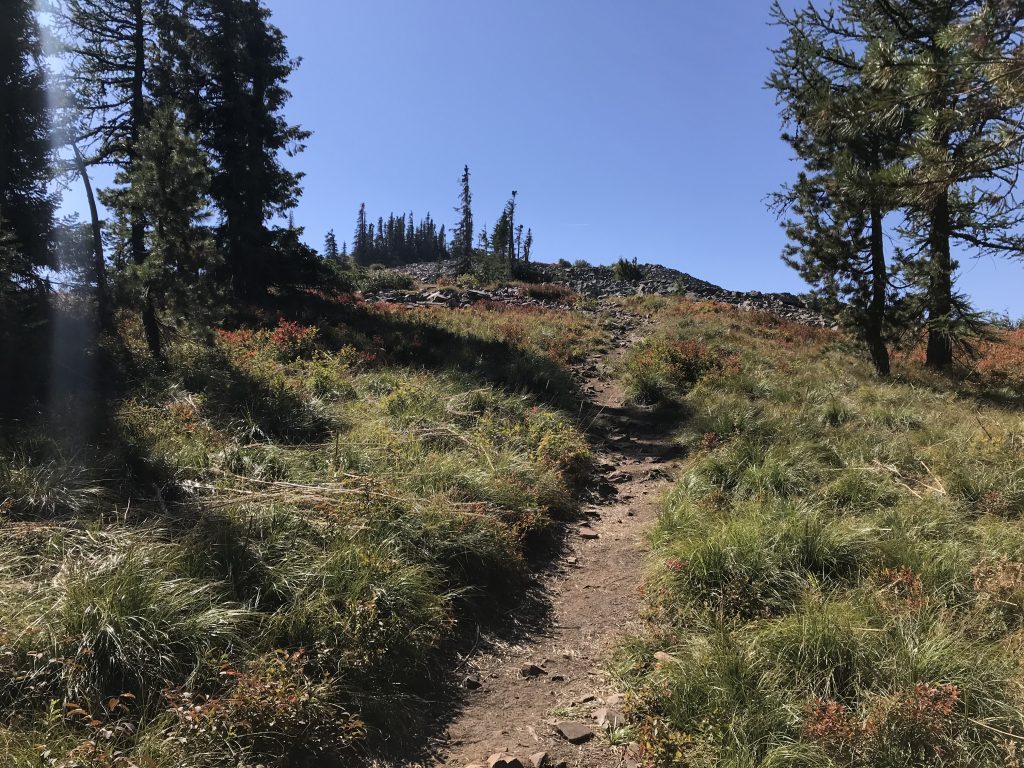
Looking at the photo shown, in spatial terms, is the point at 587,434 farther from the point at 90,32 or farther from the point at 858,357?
the point at 90,32

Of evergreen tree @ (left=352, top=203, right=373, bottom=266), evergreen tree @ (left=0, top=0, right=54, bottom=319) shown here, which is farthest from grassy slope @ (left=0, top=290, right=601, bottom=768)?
evergreen tree @ (left=352, top=203, right=373, bottom=266)

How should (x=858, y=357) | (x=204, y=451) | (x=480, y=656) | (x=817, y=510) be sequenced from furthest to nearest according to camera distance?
(x=858, y=357) < (x=204, y=451) < (x=817, y=510) < (x=480, y=656)

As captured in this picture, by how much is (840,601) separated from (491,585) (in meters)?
2.77

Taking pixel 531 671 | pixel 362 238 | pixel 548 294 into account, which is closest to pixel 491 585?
pixel 531 671

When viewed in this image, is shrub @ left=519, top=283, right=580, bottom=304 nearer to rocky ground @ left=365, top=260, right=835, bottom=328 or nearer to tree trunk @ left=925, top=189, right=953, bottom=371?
rocky ground @ left=365, top=260, right=835, bottom=328

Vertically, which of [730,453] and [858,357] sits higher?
[858,357]

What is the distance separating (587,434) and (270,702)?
7.41 m

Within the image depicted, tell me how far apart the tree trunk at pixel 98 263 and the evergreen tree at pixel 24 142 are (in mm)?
1220

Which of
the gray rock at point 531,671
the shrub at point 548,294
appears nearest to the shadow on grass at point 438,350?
the gray rock at point 531,671

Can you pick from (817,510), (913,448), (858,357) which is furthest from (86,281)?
(858,357)

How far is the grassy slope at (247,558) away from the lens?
272 centimetres

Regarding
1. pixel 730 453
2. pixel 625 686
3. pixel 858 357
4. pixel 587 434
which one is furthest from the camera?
pixel 858 357

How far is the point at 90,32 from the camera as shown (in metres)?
12.7

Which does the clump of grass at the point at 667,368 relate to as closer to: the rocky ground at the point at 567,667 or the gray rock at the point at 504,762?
the rocky ground at the point at 567,667
